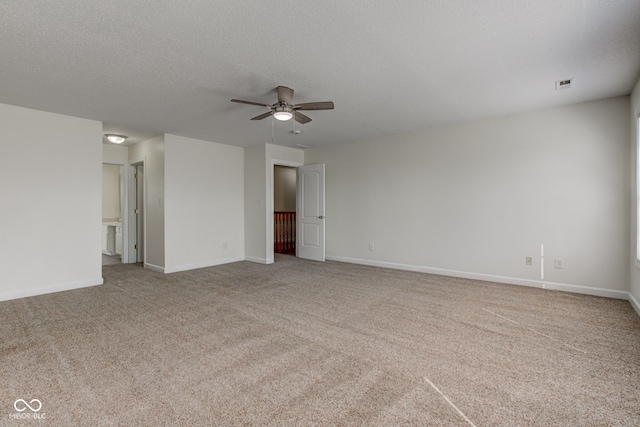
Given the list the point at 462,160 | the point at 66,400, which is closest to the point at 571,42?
the point at 462,160

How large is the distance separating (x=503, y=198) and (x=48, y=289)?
641 centimetres

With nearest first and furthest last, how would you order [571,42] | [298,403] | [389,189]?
[298,403]
[571,42]
[389,189]

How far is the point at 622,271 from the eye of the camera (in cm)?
372

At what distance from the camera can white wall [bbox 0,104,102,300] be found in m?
3.79

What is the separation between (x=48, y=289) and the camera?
13.3 feet

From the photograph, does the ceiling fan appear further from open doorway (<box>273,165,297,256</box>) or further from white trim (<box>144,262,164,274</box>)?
open doorway (<box>273,165,297,256</box>)

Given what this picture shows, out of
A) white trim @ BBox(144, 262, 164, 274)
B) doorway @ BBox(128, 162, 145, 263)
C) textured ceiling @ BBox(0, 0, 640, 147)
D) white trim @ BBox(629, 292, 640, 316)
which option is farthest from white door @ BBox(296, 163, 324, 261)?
white trim @ BBox(629, 292, 640, 316)

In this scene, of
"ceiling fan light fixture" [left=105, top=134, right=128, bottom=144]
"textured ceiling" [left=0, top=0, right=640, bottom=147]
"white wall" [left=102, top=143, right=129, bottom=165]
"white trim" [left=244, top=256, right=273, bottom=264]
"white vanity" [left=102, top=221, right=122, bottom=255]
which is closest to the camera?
"textured ceiling" [left=0, top=0, right=640, bottom=147]

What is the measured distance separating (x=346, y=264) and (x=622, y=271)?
3916 millimetres

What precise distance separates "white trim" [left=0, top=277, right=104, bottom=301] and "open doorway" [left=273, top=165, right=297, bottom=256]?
4.04 meters

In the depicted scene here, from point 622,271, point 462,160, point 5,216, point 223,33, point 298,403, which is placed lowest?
point 298,403

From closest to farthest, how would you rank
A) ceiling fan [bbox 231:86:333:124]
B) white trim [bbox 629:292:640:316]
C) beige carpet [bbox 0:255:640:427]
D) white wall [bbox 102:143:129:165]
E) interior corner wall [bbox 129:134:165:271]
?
1. beige carpet [bbox 0:255:640:427]
2. ceiling fan [bbox 231:86:333:124]
3. white trim [bbox 629:292:640:316]
4. interior corner wall [bbox 129:134:165:271]
5. white wall [bbox 102:143:129:165]

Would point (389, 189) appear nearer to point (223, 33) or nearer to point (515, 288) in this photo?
point (515, 288)

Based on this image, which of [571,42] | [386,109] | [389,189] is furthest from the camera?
[389,189]
